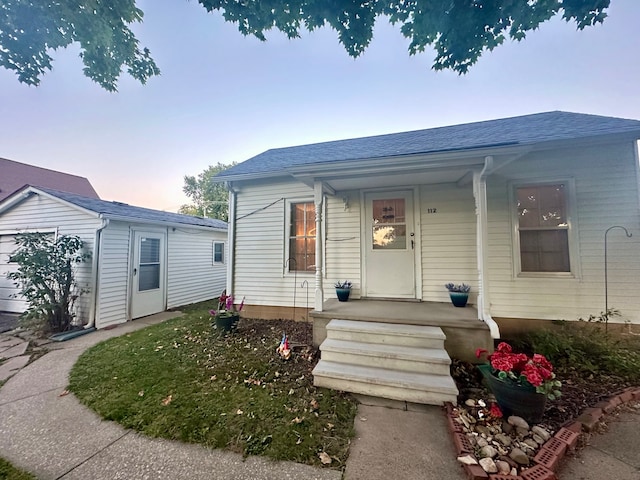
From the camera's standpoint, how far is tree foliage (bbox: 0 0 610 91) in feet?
7.66

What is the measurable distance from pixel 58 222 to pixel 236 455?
737cm

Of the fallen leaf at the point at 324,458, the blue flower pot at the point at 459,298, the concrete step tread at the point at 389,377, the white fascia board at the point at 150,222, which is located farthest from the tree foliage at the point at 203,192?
the fallen leaf at the point at 324,458

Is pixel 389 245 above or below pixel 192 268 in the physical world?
above

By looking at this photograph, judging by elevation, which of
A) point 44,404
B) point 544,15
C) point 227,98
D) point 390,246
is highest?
point 227,98

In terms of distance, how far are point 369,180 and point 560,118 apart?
3.96m

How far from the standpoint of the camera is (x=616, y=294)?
359 centimetres

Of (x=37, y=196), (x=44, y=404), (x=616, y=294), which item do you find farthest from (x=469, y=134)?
(x=37, y=196)

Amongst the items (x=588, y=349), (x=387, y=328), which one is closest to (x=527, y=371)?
(x=387, y=328)

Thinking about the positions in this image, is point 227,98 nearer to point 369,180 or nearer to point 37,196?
point 37,196

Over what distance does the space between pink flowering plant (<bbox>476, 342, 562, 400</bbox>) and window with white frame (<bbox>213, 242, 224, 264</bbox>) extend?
887 centimetres

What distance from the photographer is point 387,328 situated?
10.4 ft

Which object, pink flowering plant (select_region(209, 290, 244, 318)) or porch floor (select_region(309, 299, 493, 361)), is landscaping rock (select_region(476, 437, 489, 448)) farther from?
pink flowering plant (select_region(209, 290, 244, 318))

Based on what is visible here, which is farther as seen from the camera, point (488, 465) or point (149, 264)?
point (149, 264)

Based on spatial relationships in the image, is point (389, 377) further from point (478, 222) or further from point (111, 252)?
point (111, 252)
